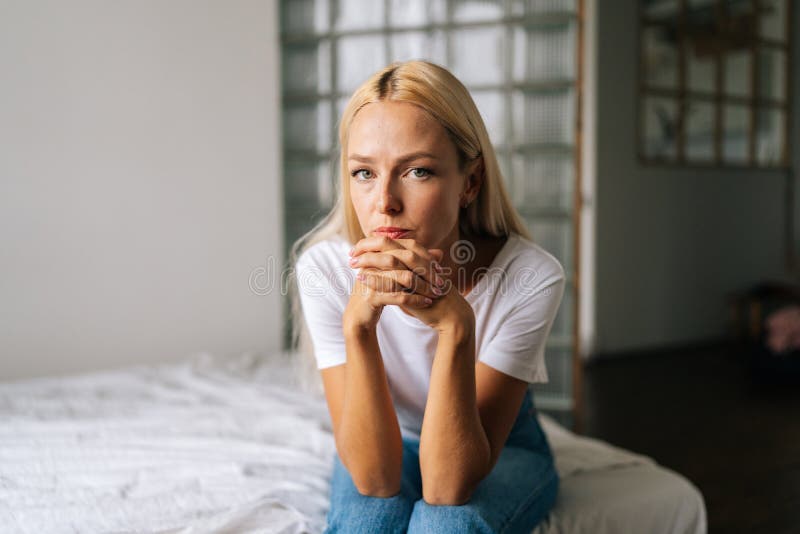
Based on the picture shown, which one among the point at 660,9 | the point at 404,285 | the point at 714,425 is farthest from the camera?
the point at 660,9

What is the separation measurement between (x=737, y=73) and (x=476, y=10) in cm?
264

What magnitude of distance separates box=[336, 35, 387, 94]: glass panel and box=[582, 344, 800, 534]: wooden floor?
5.88ft

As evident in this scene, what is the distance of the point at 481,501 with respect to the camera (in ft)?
2.99

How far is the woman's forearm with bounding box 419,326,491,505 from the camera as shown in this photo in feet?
2.85

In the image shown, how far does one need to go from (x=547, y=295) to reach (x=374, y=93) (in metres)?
0.43

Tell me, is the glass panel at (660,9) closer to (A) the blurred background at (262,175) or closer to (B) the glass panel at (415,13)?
(A) the blurred background at (262,175)

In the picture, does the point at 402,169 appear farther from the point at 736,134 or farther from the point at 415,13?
the point at 736,134

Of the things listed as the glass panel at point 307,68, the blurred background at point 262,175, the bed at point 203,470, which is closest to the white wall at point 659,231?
the blurred background at point 262,175

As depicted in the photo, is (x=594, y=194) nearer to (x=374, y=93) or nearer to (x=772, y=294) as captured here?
(x=772, y=294)

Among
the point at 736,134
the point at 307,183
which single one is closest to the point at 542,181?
the point at 307,183

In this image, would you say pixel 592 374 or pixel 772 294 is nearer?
pixel 592 374

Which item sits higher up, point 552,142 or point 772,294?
point 552,142

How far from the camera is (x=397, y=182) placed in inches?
36.0

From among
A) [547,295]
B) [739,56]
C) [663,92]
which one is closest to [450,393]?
[547,295]
